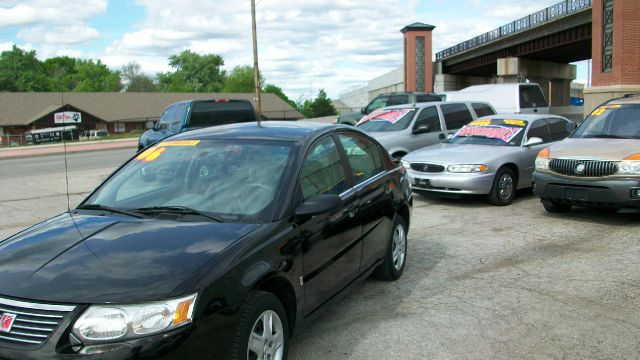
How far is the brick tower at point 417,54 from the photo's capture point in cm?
5769

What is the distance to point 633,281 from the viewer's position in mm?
5664

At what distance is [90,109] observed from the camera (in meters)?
65.6

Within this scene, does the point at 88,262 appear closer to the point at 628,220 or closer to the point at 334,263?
the point at 334,263

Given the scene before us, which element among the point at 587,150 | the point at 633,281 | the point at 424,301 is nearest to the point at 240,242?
the point at 424,301

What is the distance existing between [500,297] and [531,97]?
13.5 m

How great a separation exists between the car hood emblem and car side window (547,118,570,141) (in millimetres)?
10101

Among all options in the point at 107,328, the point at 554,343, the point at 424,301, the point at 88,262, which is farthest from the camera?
the point at 424,301

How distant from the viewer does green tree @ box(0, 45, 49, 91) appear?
92812mm

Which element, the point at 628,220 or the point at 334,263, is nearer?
the point at 334,263

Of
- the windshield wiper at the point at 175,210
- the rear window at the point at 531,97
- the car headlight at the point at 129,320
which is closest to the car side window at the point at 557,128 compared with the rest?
the rear window at the point at 531,97

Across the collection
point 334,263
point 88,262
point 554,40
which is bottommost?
point 334,263

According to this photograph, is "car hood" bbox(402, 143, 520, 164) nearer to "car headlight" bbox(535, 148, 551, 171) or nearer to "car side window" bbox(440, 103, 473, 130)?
"car headlight" bbox(535, 148, 551, 171)

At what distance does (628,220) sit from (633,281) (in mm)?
3010

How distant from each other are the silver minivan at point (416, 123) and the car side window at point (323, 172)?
7.22 m
